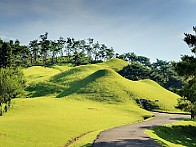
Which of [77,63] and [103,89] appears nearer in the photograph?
Result: [103,89]

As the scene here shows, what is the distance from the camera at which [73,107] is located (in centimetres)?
6469

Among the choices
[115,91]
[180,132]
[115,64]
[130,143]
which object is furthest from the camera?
[115,64]

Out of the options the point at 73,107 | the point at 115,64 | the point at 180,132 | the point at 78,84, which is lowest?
the point at 180,132

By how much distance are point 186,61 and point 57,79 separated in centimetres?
8423

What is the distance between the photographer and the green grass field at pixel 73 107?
3272cm

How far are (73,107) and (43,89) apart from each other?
1510 inches

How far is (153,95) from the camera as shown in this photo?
3499 inches

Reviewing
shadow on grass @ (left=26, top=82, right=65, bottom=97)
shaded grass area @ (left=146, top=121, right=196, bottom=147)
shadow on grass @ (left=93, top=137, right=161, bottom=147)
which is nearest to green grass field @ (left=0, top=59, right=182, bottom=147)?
shadow on grass @ (left=26, top=82, right=65, bottom=97)

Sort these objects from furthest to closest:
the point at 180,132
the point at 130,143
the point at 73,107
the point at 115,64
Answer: the point at 115,64 < the point at 73,107 < the point at 180,132 < the point at 130,143

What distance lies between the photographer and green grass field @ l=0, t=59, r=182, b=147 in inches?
1288

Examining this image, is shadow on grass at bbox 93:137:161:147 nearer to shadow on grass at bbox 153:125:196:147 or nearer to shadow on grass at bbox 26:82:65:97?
shadow on grass at bbox 153:125:196:147

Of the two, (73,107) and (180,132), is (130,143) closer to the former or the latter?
(180,132)

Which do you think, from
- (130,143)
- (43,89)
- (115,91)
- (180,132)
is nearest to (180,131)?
(180,132)

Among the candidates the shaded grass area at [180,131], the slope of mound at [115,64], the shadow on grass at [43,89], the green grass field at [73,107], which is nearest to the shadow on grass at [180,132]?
the shaded grass area at [180,131]
